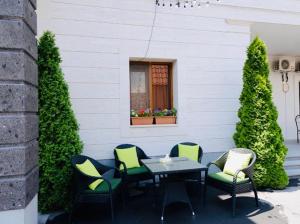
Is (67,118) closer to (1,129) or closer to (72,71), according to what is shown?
(72,71)

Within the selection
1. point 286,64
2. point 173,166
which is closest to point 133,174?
point 173,166

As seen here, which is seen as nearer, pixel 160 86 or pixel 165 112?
pixel 165 112

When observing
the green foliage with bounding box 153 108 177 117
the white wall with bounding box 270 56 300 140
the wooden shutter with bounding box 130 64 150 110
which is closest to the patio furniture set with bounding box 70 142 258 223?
the green foliage with bounding box 153 108 177 117

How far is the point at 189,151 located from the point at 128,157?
1.16 m

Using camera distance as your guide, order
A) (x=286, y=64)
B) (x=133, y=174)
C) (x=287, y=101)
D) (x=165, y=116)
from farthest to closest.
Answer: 1. (x=287, y=101)
2. (x=286, y=64)
3. (x=165, y=116)
4. (x=133, y=174)

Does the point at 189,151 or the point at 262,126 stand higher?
the point at 262,126

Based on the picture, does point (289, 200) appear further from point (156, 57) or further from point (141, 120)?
point (156, 57)

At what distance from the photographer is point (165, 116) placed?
512cm

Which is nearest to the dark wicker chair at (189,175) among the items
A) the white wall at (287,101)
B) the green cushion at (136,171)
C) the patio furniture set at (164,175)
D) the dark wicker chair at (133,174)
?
the patio furniture set at (164,175)

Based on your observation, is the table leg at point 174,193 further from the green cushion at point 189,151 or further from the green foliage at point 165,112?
the green foliage at point 165,112

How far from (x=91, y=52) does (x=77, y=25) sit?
534mm

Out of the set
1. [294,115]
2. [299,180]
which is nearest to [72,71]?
[299,180]

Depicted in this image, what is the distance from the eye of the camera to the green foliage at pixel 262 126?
4609 millimetres

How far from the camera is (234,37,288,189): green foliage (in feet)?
15.1
